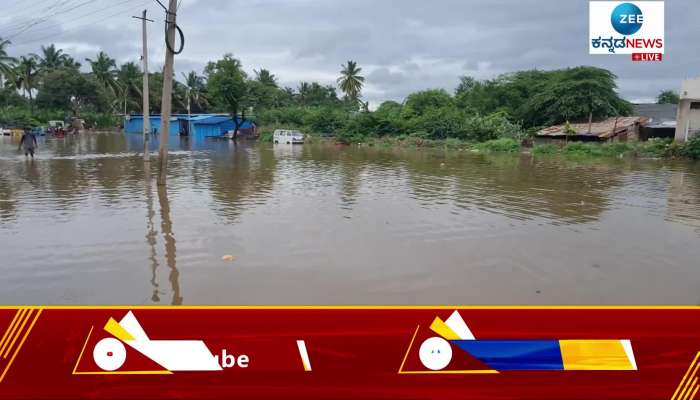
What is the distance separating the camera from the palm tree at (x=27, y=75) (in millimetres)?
61281

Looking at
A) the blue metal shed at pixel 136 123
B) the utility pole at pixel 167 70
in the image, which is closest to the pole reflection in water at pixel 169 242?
the utility pole at pixel 167 70

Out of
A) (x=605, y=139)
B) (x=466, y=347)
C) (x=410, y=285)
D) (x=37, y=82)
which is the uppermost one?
(x=37, y=82)

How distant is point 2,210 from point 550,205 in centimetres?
1219

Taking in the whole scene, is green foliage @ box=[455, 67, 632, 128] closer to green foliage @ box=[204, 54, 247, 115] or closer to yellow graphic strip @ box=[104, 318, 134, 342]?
green foliage @ box=[204, 54, 247, 115]

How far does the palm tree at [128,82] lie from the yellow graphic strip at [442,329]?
7528 cm

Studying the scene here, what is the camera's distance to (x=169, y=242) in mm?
8133

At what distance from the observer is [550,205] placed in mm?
12188

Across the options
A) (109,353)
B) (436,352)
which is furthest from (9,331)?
(436,352)

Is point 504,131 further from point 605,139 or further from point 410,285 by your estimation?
point 410,285

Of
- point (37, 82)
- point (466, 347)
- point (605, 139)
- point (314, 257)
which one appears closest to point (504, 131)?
point (605, 139)

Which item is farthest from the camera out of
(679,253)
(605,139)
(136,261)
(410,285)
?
(605,139)

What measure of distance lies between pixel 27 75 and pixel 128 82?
12063mm

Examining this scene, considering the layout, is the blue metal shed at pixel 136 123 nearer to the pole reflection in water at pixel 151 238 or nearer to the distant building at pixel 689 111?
the pole reflection in water at pixel 151 238

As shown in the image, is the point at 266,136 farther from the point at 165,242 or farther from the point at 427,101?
the point at 165,242
